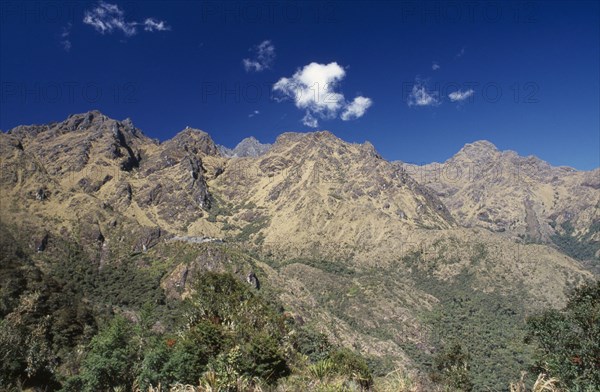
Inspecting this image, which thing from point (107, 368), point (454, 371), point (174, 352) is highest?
point (174, 352)

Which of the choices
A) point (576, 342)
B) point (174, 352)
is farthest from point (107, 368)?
point (576, 342)

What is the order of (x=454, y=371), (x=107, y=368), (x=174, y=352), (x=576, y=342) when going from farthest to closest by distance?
1. (x=454, y=371)
2. (x=174, y=352)
3. (x=107, y=368)
4. (x=576, y=342)

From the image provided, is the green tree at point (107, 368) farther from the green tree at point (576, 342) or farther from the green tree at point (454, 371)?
the green tree at point (454, 371)

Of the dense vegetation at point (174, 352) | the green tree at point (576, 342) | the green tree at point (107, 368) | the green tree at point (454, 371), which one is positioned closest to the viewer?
the green tree at point (576, 342)

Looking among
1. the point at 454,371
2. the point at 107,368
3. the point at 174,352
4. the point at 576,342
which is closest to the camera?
the point at 576,342

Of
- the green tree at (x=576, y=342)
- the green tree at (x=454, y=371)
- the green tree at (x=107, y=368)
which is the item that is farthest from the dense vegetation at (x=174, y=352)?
the green tree at (x=454, y=371)

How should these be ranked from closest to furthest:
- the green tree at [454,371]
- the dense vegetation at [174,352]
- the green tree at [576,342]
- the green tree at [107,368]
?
1. the green tree at [576,342]
2. the dense vegetation at [174,352]
3. the green tree at [107,368]
4. the green tree at [454,371]

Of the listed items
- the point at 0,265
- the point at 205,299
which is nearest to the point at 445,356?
the point at 205,299

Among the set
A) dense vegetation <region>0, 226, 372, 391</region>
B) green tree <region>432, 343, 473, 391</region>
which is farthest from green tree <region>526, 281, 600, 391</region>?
green tree <region>432, 343, 473, 391</region>

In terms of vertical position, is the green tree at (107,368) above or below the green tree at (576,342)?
below

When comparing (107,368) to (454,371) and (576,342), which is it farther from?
(454,371)

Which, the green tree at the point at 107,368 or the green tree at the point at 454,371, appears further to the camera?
the green tree at the point at 454,371

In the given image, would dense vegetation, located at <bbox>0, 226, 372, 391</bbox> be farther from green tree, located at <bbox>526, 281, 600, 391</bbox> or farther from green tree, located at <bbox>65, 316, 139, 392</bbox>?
green tree, located at <bbox>526, 281, 600, 391</bbox>

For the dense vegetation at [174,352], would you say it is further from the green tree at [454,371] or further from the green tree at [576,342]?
the green tree at [454,371]
